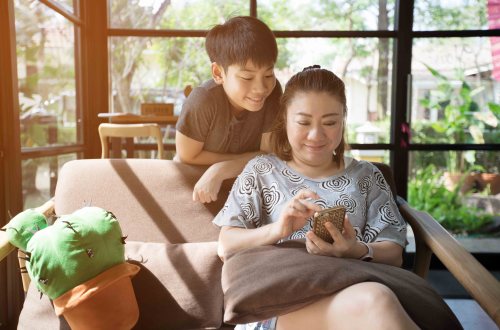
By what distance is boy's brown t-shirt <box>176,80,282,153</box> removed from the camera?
1.72 metres

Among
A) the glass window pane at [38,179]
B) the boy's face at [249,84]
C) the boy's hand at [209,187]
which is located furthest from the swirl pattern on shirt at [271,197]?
the glass window pane at [38,179]

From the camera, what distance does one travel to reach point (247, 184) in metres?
1.49

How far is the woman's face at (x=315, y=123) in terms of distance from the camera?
1.43 metres

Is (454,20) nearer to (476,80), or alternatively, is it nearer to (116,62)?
(476,80)

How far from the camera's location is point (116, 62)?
12.3 feet

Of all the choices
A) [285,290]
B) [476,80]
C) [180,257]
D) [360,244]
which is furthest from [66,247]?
[476,80]

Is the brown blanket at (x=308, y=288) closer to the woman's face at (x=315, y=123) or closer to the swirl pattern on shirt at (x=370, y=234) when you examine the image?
the swirl pattern on shirt at (x=370, y=234)

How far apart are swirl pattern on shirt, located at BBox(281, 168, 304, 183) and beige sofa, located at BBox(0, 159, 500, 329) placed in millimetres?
268

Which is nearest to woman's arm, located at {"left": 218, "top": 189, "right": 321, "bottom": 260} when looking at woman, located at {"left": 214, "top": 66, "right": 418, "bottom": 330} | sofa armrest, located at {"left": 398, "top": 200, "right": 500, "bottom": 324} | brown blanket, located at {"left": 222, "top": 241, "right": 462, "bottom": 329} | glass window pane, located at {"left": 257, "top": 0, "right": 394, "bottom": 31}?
→ woman, located at {"left": 214, "top": 66, "right": 418, "bottom": 330}

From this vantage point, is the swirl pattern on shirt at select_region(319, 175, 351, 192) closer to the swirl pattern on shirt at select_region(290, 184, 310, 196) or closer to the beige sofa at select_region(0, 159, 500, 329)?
the swirl pattern on shirt at select_region(290, 184, 310, 196)

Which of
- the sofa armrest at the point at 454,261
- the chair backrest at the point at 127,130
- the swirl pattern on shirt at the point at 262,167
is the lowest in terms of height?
the sofa armrest at the point at 454,261

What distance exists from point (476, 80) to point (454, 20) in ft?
1.53

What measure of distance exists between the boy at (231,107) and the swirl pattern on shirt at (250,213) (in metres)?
0.24

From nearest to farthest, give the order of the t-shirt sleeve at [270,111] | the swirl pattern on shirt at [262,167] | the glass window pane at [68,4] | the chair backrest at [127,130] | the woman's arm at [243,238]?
the woman's arm at [243,238], the swirl pattern on shirt at [262,167], the t-shirt sleeve at [270,111], the chair backrest at [127,130], the glass window pane at [68,4]
